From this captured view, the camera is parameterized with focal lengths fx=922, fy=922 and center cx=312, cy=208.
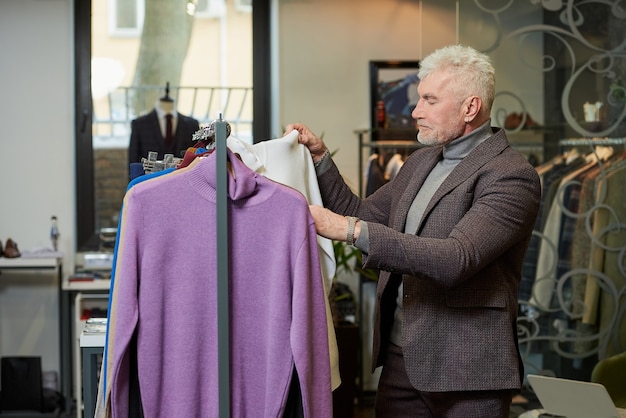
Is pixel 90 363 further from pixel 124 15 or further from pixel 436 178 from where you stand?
pixel 124 15

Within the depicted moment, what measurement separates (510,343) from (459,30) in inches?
78.5

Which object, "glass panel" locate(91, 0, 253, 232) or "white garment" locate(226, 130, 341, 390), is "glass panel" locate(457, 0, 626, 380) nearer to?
"white garment" locate(226, 130, 341, 390)

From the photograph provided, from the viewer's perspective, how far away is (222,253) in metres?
1.90

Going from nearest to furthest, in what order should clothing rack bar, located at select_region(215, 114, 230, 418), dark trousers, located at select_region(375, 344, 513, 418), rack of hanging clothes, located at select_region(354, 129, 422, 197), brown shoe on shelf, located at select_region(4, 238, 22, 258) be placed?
clothing rack bar, located at select_region(215, 114, 230, 418) → dark trousers, located at select_region(375, 344, 513, 418) → brown shoe on shelf, located at select_region(4, 238, 22, 258) → rack of hanging clothes, located at select_region(354, 129, 422, 197)

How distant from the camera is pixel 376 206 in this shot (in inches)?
111

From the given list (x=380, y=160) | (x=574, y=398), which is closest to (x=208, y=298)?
(x=574, y=398)

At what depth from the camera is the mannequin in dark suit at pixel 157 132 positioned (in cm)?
525

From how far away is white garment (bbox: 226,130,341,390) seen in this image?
8.18 feet

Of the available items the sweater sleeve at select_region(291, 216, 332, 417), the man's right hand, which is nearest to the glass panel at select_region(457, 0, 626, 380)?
the man's right hand

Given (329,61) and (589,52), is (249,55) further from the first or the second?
(589,52)

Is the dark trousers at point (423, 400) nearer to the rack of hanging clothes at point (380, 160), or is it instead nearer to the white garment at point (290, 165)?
→ the white garment at point (290, 165)

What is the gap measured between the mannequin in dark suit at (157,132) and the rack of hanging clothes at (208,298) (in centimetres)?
329

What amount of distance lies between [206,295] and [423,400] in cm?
82

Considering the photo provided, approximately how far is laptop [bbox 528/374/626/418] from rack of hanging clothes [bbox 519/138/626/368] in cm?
134
